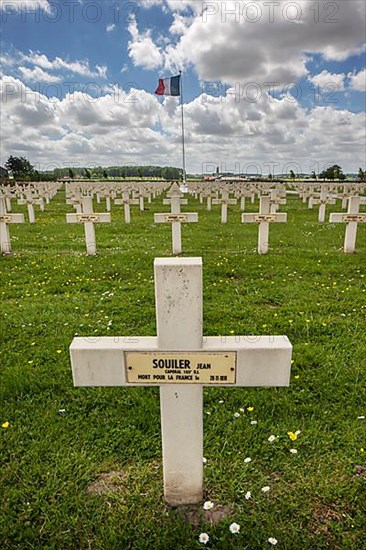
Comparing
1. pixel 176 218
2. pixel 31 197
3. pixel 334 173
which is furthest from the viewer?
pixel 334 173

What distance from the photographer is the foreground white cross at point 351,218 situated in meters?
8.35

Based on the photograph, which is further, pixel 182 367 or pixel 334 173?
pixel 334 173

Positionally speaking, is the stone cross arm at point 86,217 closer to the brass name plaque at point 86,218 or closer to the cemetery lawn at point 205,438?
the brass name plaque at point 86,218

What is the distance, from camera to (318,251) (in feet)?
28.6

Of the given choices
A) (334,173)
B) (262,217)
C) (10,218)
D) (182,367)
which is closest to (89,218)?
(10,218)

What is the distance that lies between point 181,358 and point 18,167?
76.6 metres

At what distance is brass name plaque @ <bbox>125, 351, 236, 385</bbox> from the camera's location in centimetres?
185

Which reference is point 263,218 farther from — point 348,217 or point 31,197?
point 31,197

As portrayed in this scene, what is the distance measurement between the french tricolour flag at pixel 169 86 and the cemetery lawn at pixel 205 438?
27.9m

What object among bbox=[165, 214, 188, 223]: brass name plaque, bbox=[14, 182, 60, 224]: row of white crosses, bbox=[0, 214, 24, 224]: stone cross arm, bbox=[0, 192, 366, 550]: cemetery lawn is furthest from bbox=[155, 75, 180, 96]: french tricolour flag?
bbox=[0, 192, 366, 550]: cemetery lawn

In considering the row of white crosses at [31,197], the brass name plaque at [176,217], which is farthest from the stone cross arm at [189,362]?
the row of white crosses at [31,197]

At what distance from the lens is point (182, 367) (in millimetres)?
1870

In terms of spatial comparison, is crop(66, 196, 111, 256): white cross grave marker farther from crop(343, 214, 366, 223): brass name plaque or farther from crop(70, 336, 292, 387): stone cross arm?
crop(70, 336, 292, 387): stone cross arm

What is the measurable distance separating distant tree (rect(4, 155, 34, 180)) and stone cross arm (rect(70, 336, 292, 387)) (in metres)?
72.3
